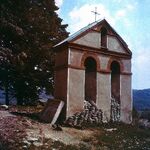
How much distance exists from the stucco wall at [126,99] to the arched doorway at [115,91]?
1.08 feet

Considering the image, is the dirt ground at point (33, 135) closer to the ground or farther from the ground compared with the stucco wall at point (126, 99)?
closer to the ground

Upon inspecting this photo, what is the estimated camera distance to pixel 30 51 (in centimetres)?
3155

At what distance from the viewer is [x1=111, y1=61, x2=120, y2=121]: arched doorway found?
23062mm

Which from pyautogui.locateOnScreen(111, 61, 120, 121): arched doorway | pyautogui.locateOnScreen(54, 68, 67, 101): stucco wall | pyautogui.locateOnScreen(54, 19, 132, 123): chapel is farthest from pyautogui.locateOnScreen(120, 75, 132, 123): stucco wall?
pyautogui.locateOnScreen(54, 68, 67, 101): stucco wall

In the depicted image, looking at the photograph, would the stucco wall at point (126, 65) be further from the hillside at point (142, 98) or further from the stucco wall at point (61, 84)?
the hillside at point (142, 98)

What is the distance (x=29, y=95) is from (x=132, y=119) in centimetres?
1222

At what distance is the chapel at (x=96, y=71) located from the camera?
70.4 ft

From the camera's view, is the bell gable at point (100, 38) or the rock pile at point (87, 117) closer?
the rock pile at point (87, 117)

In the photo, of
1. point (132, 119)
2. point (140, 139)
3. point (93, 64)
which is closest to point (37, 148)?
point (140, 139)

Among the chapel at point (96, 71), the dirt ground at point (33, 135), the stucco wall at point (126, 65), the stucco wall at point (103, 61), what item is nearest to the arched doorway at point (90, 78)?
the chapel at point (96, 71)

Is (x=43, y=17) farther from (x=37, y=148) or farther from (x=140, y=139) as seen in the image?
(x=37, y=148)

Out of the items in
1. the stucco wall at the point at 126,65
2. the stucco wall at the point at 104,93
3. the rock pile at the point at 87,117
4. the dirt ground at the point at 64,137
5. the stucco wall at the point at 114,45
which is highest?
the stucco wall at the point at 114,45

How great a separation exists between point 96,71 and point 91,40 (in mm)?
2048

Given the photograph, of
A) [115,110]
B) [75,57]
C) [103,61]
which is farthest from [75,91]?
[115,110]
